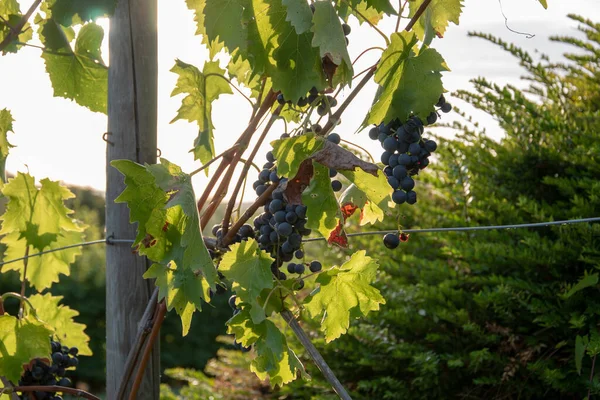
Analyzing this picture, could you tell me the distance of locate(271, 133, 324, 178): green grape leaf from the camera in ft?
3.80

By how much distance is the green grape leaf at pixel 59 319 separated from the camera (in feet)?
6.80

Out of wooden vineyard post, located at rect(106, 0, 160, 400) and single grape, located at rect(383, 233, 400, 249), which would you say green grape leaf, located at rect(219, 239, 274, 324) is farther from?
wooden vineyard post, located at rect(106, 0, 160, 400)

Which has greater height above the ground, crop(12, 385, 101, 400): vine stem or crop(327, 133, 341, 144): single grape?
crop(327, 133, 341, 144): single grape

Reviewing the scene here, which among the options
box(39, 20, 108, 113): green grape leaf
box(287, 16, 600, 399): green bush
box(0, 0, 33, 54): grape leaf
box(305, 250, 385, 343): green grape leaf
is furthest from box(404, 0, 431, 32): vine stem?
box(287, 16, 600, 399): green bush

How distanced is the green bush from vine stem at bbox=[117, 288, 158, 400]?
1.39m

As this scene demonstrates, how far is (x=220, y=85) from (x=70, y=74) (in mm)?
571

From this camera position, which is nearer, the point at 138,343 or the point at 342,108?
the point at 342,108

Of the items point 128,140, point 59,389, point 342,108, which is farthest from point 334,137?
point 59,389

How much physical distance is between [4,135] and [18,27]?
11.0 inches

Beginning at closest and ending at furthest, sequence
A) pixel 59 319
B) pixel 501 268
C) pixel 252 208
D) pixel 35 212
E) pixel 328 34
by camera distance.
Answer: pixel 328 34
pixel 252 208
pixel 35 212
pixel 59 319
pixel 501 268

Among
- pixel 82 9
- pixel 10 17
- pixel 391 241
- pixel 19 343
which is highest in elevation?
pixel 10 17

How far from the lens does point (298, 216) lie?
4.11 feet

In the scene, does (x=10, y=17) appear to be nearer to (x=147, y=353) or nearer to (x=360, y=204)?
(x=147, y=353)

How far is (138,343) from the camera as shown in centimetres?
155
